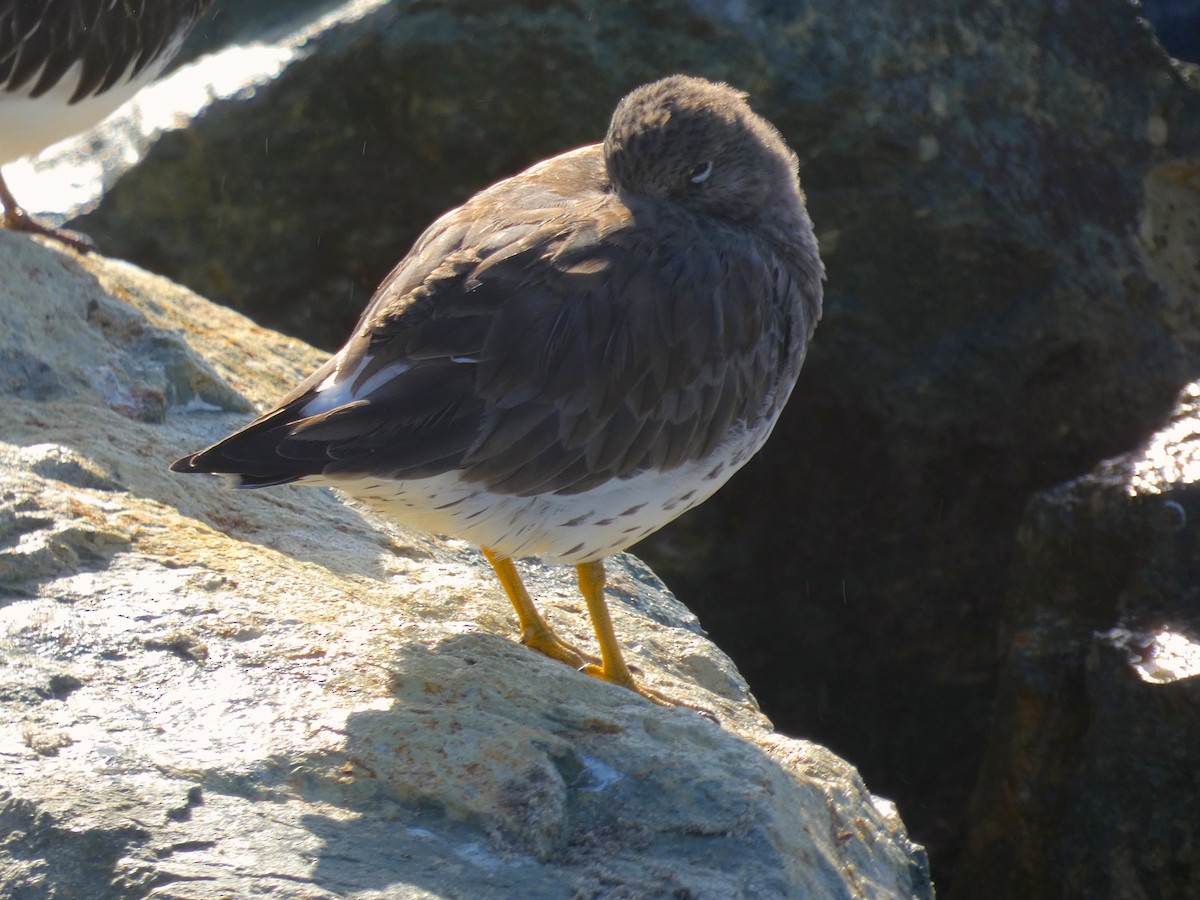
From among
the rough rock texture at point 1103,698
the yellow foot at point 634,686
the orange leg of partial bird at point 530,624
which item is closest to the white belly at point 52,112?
the orange leg of partial bird at point 530,624

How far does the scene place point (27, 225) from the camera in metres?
6.26

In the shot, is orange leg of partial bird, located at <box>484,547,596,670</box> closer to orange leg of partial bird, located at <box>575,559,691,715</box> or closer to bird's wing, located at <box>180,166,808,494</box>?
orange leg of partial bird, located at <box>575,559,691,715</box>

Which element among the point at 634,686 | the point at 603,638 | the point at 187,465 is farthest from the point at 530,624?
the point at 187,465

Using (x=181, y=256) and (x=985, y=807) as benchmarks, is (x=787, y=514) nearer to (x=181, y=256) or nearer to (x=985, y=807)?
(x=985, y=807)

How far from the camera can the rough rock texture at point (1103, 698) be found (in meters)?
4.92

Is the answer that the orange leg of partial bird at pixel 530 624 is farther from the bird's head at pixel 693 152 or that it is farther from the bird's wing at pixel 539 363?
the bird's head at pixel 693 152

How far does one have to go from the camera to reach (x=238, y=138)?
7469 mm

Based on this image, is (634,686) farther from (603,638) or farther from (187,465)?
(187,465)

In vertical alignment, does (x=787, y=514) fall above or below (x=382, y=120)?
below

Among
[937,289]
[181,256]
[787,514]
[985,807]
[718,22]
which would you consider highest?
[718,22]

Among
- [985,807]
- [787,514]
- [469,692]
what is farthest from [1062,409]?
[469,692]

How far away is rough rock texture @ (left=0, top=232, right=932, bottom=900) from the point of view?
107 inches

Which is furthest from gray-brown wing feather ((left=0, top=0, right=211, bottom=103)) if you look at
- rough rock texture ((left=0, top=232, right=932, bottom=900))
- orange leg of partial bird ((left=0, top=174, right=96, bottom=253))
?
rough rock texture ((left=0, top=232, right=932, bottom=900))

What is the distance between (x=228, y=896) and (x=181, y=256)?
5616 mm
